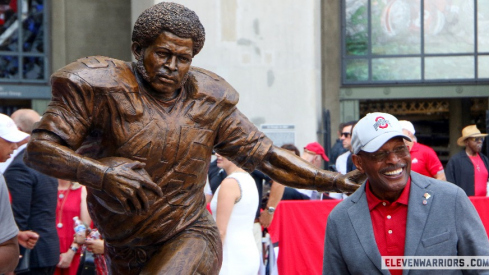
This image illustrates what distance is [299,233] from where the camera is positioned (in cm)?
795

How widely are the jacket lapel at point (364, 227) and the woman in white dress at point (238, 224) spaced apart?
2922 mm

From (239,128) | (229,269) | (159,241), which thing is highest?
(239,128)

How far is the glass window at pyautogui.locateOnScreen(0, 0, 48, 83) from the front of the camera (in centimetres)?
1747

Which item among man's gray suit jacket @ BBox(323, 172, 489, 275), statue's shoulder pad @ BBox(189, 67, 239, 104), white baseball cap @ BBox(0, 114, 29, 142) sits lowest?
man's gray suit jacket @ BBox(323, 172, 489, 275)

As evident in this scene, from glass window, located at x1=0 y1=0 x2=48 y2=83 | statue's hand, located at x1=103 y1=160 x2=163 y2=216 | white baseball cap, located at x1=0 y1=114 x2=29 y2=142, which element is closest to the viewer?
statue's hand, located at x1=103 y1=160 x2=163 y2=216

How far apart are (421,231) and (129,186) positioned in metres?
1.27

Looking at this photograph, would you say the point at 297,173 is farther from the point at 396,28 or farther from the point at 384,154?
the point at 396,28

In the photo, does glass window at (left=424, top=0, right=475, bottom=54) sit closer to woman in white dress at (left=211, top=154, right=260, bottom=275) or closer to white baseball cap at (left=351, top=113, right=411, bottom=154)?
woman in white dress at (left=211, top=154, right=260, bottom=275)

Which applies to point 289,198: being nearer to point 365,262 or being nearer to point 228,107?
point 228,107

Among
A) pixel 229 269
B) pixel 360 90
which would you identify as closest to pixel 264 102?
A: pixel 360 90

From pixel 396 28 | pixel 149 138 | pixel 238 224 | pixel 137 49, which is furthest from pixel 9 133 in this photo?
pixel 396 28

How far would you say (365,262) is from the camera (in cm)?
345

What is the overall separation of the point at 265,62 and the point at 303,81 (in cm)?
75

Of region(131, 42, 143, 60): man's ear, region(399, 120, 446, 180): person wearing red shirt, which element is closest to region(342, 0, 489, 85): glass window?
region(399, 120, 446, 180): person wearing red shirt
